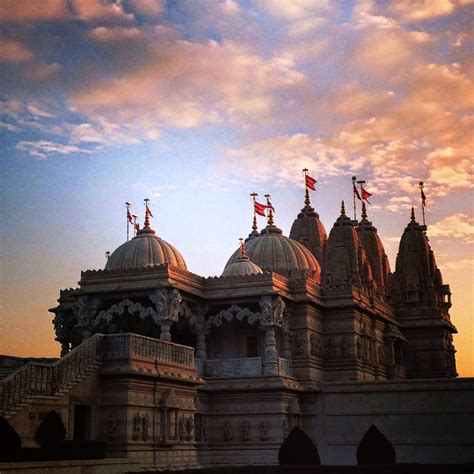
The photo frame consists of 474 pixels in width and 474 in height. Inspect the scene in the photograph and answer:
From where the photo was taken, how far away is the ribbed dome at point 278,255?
4591 cm

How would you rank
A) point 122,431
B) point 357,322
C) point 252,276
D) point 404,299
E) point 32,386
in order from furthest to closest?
point 404,299 < point 357,322 < point 252,276 < point 122,431 < point 32,386

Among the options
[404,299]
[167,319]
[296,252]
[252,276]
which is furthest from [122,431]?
[404,299]

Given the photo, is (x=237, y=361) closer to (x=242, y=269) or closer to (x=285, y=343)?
(x=285, y=343)

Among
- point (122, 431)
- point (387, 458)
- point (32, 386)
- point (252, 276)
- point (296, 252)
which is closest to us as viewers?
point (32, 386)

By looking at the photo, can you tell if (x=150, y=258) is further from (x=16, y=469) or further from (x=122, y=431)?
(x=16, y=469)


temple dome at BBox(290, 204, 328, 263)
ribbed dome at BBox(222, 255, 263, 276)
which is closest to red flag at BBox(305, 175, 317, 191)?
temple dome at BBox(290, 204, 328, 263)

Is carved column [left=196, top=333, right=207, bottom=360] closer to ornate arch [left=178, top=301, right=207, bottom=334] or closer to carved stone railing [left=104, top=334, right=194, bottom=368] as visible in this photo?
ornate arch [left=178, top=301, right=207, bottom=334]

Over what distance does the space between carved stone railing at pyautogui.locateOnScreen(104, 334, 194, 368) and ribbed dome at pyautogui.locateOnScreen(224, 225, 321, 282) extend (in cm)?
1525

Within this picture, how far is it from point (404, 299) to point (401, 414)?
1904 cm

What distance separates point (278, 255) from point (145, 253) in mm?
8744

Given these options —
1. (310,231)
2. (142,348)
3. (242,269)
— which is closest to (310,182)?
(310,231)

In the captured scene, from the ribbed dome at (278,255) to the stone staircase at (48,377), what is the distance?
1923cm

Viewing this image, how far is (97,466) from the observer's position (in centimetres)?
2180

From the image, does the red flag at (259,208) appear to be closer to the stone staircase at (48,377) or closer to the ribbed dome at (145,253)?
the ribbed dome at (145,253)
